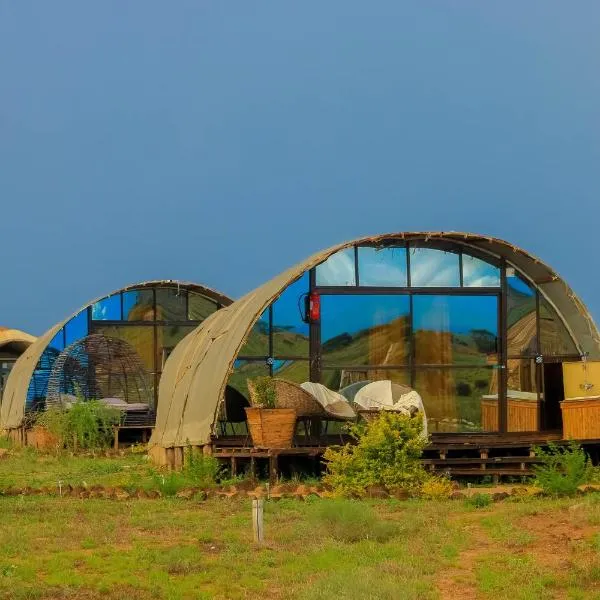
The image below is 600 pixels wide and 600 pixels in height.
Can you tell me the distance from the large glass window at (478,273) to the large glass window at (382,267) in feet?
3.54

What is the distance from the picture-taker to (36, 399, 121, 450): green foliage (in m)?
21.1

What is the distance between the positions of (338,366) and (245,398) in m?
1.54

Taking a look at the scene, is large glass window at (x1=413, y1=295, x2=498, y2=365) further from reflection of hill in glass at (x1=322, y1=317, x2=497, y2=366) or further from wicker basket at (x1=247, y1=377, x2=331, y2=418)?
wicker basket at (x1=247, y1=377, x2=331, y2=418)

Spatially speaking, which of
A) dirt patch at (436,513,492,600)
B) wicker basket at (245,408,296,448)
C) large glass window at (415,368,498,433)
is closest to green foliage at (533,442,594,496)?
dirt patch at (436,513,492,600)

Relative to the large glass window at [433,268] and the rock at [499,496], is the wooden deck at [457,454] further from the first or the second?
the large glass window at [433,268]

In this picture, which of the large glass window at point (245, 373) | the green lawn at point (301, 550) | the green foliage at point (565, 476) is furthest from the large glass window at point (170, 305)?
the green foliage at point (565, 476)

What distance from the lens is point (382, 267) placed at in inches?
643

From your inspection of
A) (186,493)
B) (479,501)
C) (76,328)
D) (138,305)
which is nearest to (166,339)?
(138,305)

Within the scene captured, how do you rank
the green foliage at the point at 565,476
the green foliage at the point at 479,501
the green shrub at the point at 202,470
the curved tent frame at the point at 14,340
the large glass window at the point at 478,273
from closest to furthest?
the green foliage at the point at 479,501, the green foliage at the point at 565,476, the green shrub at the point at 202,470, the large glass window at the point at 478,273, the curved tent frame at the point at 14,340

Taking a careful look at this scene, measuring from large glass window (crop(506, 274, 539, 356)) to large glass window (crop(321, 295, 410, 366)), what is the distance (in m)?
1.89

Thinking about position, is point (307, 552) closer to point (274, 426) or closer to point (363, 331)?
point (274, 426)

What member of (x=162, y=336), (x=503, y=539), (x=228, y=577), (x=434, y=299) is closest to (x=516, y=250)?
(x=434, y=299)

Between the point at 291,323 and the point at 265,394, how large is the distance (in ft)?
6.73

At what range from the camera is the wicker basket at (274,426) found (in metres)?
14.1
